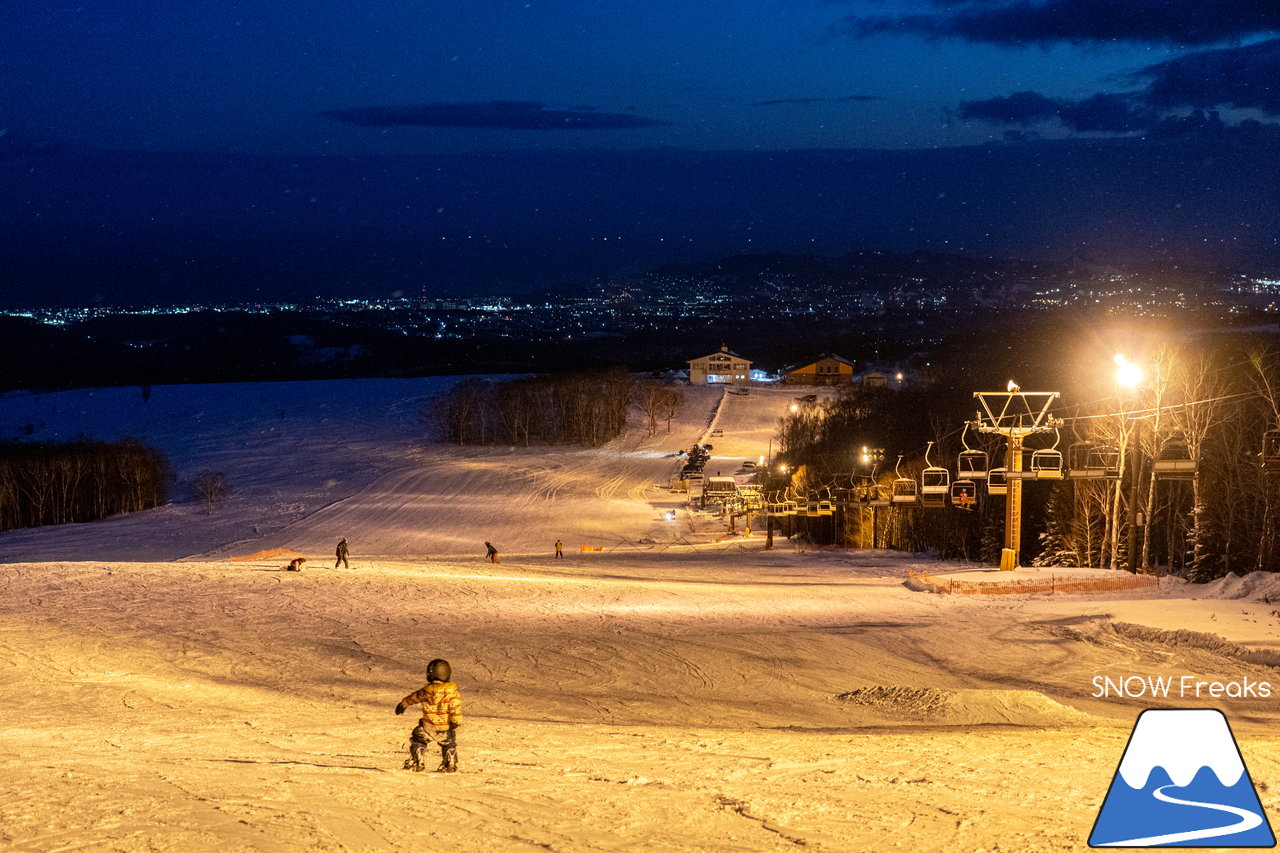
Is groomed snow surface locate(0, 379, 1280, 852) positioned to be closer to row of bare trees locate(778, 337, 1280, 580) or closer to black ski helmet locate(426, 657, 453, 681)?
black ski helmet locate(426, 657, 453, 681)

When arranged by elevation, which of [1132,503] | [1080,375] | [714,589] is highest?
[1080,375]

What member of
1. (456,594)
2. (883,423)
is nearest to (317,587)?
(456,594)

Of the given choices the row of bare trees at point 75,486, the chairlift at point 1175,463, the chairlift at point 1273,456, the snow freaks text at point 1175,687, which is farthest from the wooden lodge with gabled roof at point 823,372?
the snow freaks text at point 1175,687

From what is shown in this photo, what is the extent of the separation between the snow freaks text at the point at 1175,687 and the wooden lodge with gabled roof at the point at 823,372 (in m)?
131

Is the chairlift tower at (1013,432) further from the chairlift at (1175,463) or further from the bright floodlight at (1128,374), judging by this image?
the chairlift at (1175,463)

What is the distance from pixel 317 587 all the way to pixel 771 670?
14.1m

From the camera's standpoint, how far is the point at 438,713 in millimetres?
9375

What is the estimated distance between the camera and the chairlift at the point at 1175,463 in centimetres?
2311

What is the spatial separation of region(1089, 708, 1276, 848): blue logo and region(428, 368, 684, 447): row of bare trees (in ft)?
325

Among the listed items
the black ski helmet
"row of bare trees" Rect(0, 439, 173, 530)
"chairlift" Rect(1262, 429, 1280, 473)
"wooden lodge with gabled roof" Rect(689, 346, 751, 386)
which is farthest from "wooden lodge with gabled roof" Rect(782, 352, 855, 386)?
the black ski helmet

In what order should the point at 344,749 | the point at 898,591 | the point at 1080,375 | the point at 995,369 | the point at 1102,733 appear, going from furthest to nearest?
the point at 995,369 → the point at 1080,375 → the point at 898,591 → the point at 1102,733 → the point at 344,749

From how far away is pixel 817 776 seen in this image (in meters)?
9.59

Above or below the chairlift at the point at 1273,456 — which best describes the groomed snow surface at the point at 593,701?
below

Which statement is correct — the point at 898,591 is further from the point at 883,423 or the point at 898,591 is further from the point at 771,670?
the point at 883,423
